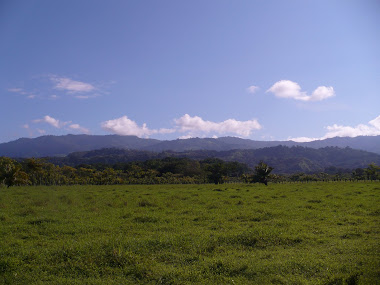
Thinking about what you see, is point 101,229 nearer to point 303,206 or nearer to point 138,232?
point 138,232

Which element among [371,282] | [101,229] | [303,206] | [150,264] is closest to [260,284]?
[371,282]

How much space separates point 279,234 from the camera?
40.8 feet

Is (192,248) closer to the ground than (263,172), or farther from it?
farther from it

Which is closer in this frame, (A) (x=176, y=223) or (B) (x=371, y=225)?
(B) (x=371, y=225)

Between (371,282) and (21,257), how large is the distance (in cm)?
1138

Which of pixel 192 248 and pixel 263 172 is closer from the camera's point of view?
pixel 192 248

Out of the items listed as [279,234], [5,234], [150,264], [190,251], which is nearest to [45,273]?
[150,264]

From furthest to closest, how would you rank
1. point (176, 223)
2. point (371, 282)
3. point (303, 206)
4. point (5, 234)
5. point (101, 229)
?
point (303, 206) → point (176, 223) → point (101, 229) → point (5, 234) → point (371, 282)

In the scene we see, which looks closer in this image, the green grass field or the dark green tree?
the green grass field

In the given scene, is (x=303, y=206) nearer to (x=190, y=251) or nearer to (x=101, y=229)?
(x=190, y=251)

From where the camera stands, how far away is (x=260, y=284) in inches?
307

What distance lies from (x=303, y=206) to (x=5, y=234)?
19195 millimetres

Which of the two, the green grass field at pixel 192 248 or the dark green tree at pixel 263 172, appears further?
the dark green tree at pixel 263 172

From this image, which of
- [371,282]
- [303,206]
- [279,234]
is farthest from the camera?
[303,206]
